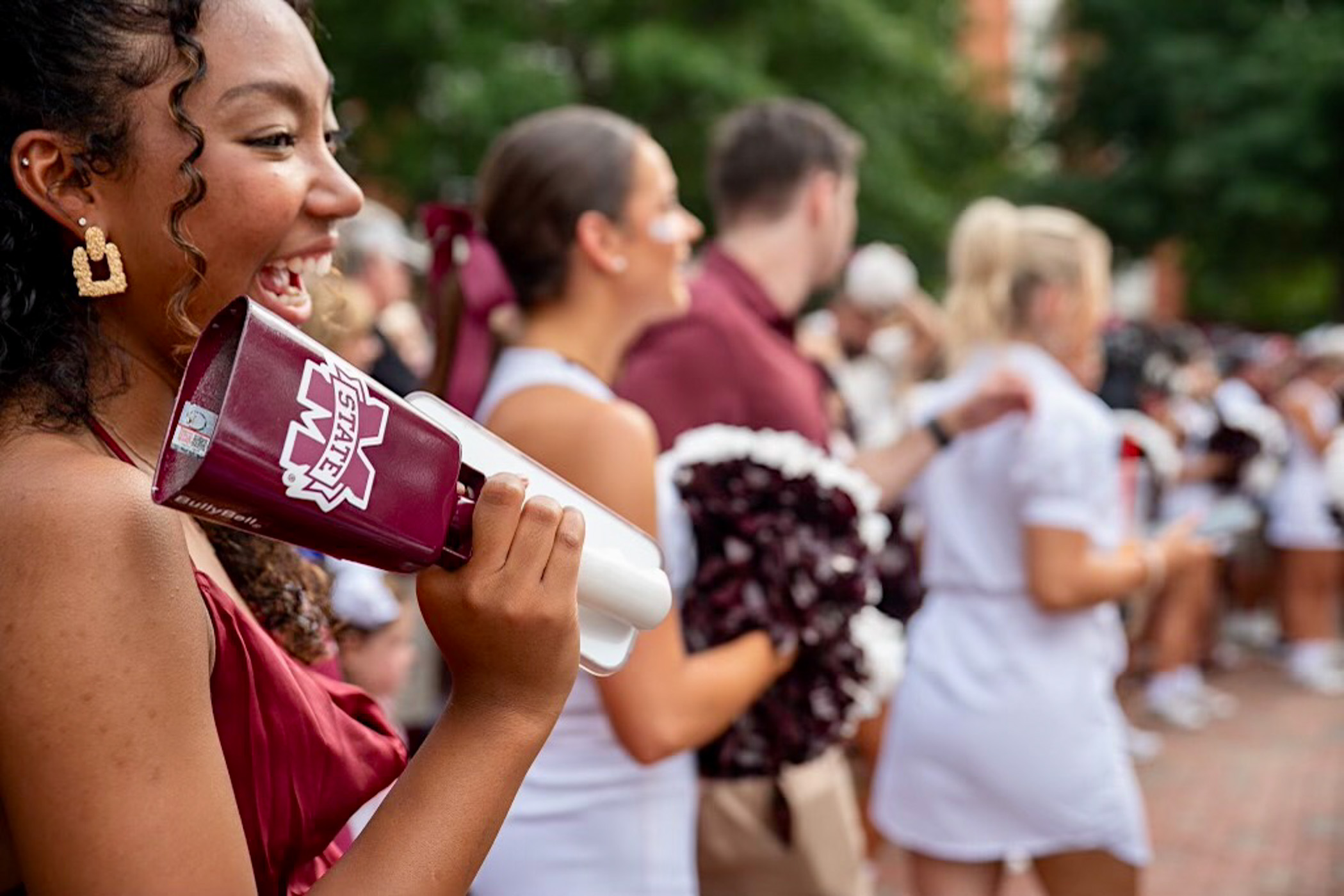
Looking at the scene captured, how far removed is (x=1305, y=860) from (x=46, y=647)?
273 inches

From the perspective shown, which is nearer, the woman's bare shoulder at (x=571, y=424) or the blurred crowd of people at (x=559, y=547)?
the blurred crowd of people at (x=559, y=547)

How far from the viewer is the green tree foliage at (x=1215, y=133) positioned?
25219 millimetres

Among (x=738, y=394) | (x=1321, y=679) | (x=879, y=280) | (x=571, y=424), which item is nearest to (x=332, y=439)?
(x=571, y=424)

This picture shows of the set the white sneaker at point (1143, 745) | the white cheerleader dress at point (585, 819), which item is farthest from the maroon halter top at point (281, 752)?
the white sneaker at point (1143, 745)

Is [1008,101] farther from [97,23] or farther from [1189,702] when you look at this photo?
[97,23]

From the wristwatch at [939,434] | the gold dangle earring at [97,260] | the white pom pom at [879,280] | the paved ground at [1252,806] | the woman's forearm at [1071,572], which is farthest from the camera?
the white pom pom at [879,280]

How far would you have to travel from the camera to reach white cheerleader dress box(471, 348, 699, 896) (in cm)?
260

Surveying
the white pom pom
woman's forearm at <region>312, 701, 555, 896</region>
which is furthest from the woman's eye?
the white pom pom

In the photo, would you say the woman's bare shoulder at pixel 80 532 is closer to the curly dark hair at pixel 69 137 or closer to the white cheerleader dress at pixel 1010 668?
the curly dark hair at pixel 69 137

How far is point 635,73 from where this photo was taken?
62.4 ft

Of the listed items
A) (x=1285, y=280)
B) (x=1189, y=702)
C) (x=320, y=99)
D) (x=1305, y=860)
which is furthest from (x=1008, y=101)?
(x=320, y=99)

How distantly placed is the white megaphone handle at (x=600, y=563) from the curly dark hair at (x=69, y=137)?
289mm

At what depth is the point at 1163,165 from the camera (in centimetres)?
2831

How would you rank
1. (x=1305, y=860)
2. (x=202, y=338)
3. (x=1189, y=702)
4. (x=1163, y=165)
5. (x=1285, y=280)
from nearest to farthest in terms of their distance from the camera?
(x=202, y=338), (x=1305, y=860), (x=1189, y=702), (x=1163, y=165), (x=1285, y=280)
